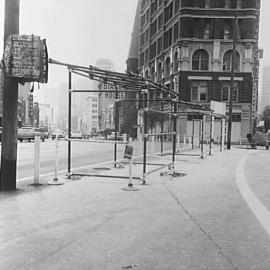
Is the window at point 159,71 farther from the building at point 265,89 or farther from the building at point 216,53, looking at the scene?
the building at point 265,89

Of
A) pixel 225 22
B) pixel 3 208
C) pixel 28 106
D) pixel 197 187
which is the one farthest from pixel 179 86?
pixel 28 106

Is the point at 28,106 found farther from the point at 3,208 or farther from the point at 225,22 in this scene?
the point at 3,208

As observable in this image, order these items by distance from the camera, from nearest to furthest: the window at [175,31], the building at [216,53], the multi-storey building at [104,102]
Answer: the multi-storey building at [104,102] < the building at [216,53] < the window at [175,31]

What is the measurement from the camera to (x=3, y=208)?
23.0 feet

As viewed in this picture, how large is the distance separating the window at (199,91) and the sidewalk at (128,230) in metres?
48.2

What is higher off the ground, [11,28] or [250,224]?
[11,28]

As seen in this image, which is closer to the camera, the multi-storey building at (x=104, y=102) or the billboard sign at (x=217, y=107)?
the multi-storey building at (x=104, y=102)

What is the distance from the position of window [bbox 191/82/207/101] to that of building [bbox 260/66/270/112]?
128 meters

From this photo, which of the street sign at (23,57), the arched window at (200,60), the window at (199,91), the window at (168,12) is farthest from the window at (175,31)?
the street sign at (23,57)

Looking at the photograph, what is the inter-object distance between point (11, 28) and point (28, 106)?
4959 inches

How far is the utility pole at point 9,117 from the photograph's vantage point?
27.9ft

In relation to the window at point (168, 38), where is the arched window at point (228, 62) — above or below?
below

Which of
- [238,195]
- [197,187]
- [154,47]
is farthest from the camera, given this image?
[154,47]

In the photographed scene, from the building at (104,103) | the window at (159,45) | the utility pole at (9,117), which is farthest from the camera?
the window at (159,45)
